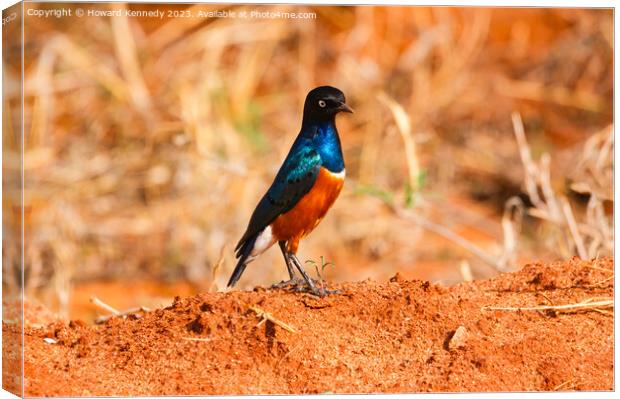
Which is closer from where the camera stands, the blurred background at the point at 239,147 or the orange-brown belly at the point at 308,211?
the orange-brown belly at the point at 308,211

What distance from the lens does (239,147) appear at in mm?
10359

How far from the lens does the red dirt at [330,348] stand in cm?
494

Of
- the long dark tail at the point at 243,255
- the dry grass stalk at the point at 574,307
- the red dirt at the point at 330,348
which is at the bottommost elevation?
the red dirt at the point at 330,348

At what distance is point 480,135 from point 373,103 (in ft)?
6.39

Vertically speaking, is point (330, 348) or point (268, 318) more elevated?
point (268, 318)

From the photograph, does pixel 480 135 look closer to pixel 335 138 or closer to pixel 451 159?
pixel 451 159

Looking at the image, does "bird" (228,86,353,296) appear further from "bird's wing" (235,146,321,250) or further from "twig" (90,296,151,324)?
"twig" (90,296,151,324)

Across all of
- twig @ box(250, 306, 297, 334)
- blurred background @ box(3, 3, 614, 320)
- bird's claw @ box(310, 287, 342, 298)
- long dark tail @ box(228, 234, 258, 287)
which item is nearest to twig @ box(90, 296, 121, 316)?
long dark tail @ box(228, 234, 258, 287)

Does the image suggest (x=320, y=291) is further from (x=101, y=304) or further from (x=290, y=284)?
(x=101, y=304)

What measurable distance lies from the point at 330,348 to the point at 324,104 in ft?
4.45

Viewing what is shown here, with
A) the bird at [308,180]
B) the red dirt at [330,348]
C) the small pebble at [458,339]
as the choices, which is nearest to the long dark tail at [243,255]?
the bird at [308,180]

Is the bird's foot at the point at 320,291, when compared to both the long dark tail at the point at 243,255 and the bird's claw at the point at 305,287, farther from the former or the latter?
the long dark tail at the point at 243,255

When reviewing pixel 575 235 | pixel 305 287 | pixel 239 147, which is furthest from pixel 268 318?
pixel 239 147

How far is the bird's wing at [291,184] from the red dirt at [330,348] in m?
0.51
